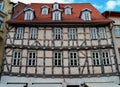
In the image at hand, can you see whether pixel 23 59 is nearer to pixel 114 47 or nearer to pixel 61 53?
pixel 61 53

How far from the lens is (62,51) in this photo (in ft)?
63.2

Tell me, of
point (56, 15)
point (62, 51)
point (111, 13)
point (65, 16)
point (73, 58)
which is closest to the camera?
point (73, 58)

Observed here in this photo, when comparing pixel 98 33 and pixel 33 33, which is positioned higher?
pixel 33 33

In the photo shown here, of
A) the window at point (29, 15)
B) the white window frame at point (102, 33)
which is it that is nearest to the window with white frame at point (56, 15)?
the window at point (29, 15)

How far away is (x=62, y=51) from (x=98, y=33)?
15.1 feet

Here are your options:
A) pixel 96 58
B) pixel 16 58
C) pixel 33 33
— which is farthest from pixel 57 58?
pixel 16 58

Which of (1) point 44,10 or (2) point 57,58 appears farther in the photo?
(1) point 44,10

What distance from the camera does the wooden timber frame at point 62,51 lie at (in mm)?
18234

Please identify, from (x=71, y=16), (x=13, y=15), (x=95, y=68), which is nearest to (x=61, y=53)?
(x=95, y=68)

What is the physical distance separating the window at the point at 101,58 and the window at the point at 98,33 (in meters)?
1.87

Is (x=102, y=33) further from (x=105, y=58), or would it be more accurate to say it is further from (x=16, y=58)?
(x=16, y=58)

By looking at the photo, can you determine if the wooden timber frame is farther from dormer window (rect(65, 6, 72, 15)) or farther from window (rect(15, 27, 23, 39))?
dormer window (rect(65, 6, 72, 15))

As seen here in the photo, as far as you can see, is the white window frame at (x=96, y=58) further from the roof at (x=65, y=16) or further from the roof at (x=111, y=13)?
the roof at (x=111, y=13)

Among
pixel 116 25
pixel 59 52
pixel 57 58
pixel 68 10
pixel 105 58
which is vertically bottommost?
pixel 105 58
